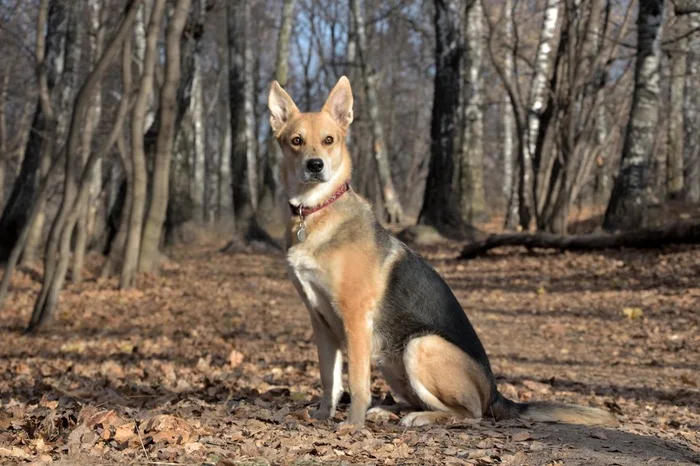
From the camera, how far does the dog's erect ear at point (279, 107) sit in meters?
6.28

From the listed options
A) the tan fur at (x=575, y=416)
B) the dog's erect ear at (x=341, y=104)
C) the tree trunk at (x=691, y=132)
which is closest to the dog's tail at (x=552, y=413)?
the tan fur at (x=575, y=416)

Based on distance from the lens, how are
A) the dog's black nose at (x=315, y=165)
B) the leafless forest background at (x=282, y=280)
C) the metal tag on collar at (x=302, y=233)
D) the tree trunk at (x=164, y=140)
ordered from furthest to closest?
the tree trunk at (x=164, y=140)
the dog's black nose at (x=315, y=165)
the metal tag on collar at (x=302, y=233)
the leafless forest background at (x=282, y=280)

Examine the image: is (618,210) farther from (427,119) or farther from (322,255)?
(427,119)

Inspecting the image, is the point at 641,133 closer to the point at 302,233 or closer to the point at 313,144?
the point at 313,144

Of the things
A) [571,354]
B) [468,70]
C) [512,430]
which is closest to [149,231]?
[571,354]

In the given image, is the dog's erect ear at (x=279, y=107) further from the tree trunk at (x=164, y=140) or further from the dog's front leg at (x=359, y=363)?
the tree trunk at (x=164, y=140)

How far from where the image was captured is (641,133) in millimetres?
18422

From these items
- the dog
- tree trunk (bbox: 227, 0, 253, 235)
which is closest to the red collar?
the dog

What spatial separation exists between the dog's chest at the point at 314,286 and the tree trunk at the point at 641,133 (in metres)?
13.7

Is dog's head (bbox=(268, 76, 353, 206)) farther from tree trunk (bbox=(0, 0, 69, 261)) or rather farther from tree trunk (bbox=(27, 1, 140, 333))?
tree trunk (bbox=(0, 0, 69, 261))

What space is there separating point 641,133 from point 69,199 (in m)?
11.9

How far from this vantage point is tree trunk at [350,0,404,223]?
29.6m

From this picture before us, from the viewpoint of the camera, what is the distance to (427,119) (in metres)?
62.4

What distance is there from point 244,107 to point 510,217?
977cm
